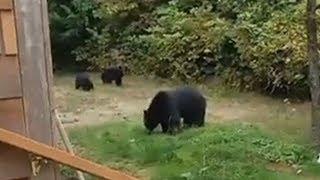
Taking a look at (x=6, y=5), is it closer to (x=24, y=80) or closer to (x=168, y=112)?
(x=24, y=80)

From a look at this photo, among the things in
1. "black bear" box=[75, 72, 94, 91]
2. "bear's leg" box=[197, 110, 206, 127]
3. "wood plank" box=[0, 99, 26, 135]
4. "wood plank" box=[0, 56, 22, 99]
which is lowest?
"black bear" box=[75, 72, 94, 91]

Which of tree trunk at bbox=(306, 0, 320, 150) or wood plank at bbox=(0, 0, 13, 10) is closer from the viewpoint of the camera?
wood plank at bbox=(0, 0, 13, 10)

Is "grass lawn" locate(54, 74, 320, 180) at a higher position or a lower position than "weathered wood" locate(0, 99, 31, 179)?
lower

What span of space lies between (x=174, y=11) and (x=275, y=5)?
2.55 meters

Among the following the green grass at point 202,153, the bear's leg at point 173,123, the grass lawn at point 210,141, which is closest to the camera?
the green grass at point 202,153

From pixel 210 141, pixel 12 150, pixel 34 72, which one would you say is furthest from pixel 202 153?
pixel 12 150

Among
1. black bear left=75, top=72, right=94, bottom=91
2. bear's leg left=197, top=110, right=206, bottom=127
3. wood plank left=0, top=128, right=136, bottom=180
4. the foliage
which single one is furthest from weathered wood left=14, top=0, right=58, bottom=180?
black bear left=75, top=72, right=94, bottom=91

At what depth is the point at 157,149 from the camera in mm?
7727

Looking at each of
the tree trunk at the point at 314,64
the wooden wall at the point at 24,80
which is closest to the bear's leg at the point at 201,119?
the tree trunk at the point at 314,64

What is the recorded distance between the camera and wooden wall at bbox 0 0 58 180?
271 cm

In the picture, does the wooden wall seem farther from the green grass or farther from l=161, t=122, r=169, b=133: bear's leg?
l=161, t=122, r=169, b=133: bear's leg

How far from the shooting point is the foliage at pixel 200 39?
1167cm

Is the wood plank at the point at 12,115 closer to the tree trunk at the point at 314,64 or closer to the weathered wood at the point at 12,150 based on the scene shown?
the weathered wood at the point at 12,150

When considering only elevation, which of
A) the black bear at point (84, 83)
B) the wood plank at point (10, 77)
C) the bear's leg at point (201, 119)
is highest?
the wood plank at point (10, 77)
